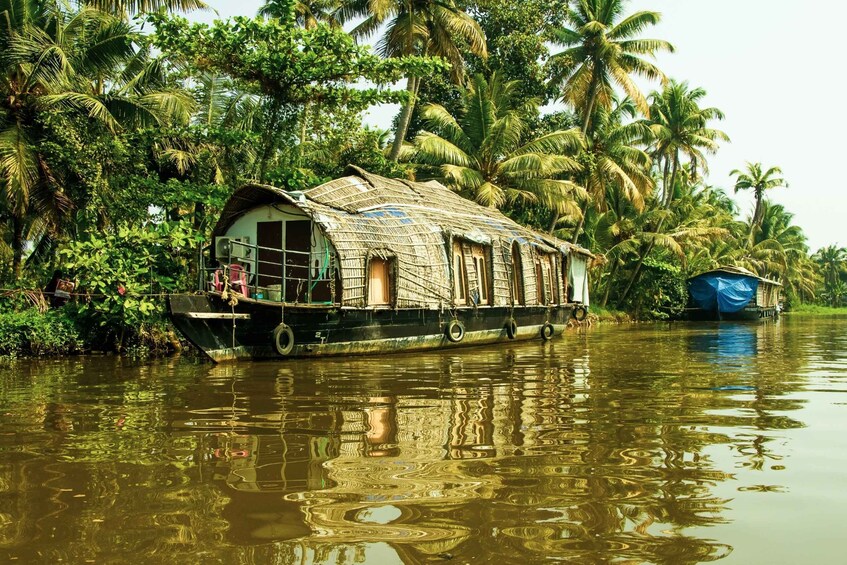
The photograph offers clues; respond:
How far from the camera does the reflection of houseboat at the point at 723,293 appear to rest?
3061cm

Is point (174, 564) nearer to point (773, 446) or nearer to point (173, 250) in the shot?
point (773, 446)

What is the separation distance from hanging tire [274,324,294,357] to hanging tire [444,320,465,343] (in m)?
3.50

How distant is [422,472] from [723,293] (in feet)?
95.1

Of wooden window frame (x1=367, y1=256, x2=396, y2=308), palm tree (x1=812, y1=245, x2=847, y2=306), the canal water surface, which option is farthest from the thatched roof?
palm tree (x1=812, y1=245, x2=847, y2=306)

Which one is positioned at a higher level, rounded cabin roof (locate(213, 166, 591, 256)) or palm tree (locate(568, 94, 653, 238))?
palm tree (locate(568, 94, 653, 238))

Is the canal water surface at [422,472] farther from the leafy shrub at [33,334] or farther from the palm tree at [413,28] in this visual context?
the palm tree at [413,28]

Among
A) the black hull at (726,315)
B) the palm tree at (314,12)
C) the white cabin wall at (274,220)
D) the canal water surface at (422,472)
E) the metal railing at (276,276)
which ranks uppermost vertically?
the palm tree at (314,12)

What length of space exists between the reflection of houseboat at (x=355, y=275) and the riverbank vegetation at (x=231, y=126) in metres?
1.50

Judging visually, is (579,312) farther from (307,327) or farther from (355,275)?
(307,327)

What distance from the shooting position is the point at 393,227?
1253cm

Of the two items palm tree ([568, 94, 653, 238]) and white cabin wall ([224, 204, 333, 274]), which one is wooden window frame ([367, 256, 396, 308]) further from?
palm tree ([568, 94, 653, 238])

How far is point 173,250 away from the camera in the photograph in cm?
1284

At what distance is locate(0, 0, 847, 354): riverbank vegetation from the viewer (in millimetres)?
12523

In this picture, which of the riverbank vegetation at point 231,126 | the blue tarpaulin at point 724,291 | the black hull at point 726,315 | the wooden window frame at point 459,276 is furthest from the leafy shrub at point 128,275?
the black hull at point 726,315
